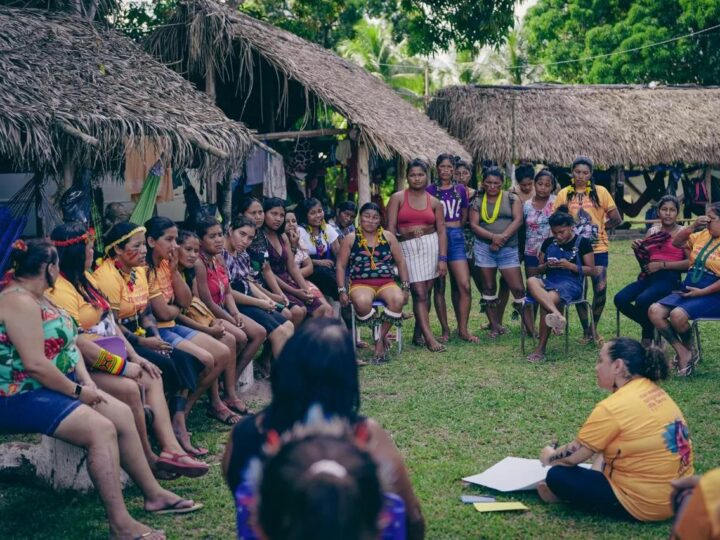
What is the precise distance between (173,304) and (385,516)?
15.2ft

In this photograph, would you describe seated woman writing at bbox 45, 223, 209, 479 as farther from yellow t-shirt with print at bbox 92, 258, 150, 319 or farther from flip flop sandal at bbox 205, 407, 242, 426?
flip flop sandal at bbox 205, 407, 242, 426

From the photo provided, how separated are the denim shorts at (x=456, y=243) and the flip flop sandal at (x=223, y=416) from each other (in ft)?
12.1

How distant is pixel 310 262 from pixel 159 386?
3.71 metres

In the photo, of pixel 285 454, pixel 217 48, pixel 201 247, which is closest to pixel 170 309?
pixel 201 247

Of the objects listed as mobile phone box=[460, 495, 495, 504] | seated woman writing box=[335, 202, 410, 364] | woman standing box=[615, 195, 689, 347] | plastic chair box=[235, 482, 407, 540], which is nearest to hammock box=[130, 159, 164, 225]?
seated woman writing box=[335, 202, 410, 364]

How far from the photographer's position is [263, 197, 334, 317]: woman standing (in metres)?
8.23

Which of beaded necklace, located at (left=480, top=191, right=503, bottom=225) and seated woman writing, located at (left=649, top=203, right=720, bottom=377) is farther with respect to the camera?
beaded necklace, located at (left=480, top=191, right=503, bottom=225)

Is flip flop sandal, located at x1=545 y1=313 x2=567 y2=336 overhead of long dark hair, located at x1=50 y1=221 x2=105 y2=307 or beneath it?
beneath

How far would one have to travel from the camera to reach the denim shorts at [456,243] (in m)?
9.45

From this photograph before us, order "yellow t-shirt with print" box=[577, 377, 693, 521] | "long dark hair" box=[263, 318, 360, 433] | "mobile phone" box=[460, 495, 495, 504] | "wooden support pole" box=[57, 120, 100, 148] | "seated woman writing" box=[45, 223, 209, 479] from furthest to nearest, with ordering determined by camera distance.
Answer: "wooden support pole" box=[57, 120, 100, 148], "seated woman writing" box=[45, 223, 209, 479], "mobile phone" box=[460, 495, 495, 504], "yellow t-shirt with print" box=[577, 377, 693, 521], "long dark hair" box=[263, 318, 360, 433]

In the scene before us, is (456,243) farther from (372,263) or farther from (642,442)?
(642,442)

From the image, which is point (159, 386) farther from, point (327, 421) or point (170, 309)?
point (327, 421)

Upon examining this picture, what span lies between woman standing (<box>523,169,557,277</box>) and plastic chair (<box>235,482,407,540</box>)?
23.5ft

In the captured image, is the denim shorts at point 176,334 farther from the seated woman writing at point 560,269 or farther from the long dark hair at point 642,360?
the seated woman writing at point 560,269
